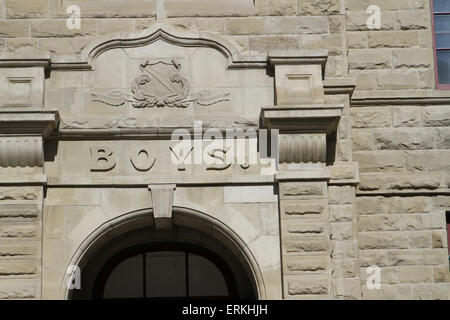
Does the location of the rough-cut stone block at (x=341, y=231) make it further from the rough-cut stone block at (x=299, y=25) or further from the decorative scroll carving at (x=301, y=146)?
the rough-cut stone block at (x=299, y=25)

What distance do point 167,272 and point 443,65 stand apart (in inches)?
190

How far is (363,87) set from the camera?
13.1 meters

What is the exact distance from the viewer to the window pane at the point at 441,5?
44.9 ft

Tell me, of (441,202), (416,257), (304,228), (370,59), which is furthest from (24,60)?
(441,202)

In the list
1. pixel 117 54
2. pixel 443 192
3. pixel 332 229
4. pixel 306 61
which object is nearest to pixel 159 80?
pixel 117 54

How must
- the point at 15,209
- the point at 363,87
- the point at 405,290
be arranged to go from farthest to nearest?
1. the point at 363,87
2. the point at 405,290
3. the point at 15,209

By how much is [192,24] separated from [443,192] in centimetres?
395

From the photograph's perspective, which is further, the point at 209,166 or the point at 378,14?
the point at 378,14

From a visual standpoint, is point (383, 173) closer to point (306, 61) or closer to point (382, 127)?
point (382, 127)

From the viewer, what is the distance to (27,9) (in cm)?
1245

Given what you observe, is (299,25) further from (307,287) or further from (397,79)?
(307,287)

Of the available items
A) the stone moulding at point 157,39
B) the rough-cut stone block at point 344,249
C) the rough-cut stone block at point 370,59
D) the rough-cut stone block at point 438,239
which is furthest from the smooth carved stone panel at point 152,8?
the rough-cut stone block at point 438,239

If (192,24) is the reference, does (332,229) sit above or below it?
below

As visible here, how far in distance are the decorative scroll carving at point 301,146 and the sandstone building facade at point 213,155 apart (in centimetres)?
1
